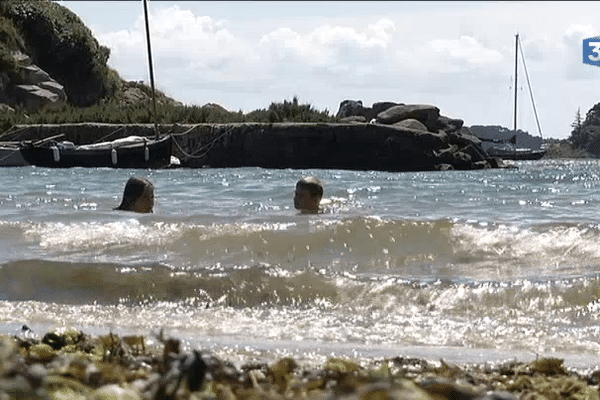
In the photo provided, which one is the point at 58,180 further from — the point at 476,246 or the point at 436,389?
the point at 436,389

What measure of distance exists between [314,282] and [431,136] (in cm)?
2968

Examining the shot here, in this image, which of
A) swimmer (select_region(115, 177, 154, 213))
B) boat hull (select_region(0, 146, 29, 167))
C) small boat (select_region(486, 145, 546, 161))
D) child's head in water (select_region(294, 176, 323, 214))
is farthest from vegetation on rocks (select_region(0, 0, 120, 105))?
child's head in water (select_region(294, 176, 323, 214))

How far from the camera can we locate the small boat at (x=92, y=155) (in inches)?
1244

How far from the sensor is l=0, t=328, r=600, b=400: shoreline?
8.04 ft

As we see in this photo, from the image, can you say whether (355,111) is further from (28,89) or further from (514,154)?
(514,154)

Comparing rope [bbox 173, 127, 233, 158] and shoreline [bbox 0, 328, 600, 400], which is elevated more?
rope [bbox 173, 127, 233, 158]

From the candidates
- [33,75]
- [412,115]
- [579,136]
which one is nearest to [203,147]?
[412,115]

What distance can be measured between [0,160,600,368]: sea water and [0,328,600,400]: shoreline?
67cm

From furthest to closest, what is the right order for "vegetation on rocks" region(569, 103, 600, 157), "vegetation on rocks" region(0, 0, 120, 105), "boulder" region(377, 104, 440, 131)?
"vegetation on rocks" region(569, 103, 600, 157)
"vegetation on rocks" region(0, 0, 120, 105)
"boulder" region(377, 104, 440, 131)

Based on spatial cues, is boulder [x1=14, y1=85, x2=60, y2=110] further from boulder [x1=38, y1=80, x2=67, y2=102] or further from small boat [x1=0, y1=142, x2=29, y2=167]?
small boat [x1=0, y1=142, x2=29, y2=167]

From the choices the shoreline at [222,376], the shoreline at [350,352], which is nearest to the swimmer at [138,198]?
the shoreline at [350,352]

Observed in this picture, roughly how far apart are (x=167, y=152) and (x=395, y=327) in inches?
1083

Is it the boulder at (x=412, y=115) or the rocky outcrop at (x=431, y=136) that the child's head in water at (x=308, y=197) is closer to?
the rocky outcrop at (x=431, y=136)

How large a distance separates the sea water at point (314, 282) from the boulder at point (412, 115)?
26601 mm
